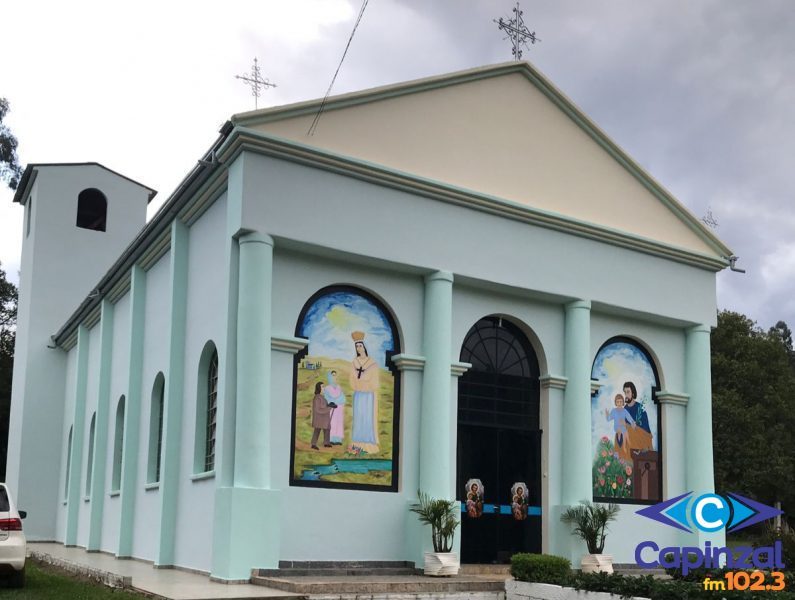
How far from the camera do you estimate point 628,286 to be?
1886 centimetres

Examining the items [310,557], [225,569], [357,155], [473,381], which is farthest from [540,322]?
[225,569]

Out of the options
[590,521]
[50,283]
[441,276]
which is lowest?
[590,521]

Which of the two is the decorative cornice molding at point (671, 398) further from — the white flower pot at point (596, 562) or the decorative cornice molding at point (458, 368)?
the decorative cornice molding at point (458, 368)

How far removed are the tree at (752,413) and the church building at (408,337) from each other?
89.2ft

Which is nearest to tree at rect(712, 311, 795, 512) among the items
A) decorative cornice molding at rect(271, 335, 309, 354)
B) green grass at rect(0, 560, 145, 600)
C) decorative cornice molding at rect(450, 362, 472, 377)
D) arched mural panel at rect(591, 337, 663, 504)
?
arched mural panel at rect(591, 337, 663, 504)

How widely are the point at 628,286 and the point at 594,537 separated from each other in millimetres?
5052

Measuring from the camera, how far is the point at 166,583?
1283cm

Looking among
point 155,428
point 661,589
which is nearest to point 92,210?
point 155,428

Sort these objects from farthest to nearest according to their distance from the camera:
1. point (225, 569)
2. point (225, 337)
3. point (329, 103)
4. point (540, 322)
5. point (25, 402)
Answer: point (25, 402), point (540, 322), point (329, 103), point (225, 337), point (225, 569)

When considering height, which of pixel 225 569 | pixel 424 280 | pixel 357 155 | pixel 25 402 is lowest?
pixel 225 569

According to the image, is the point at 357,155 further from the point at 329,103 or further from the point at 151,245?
the point at 151,245

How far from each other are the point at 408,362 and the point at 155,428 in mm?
5930

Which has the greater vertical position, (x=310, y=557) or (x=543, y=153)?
(x=543, y=153)

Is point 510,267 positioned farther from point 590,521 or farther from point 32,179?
point 32,179
